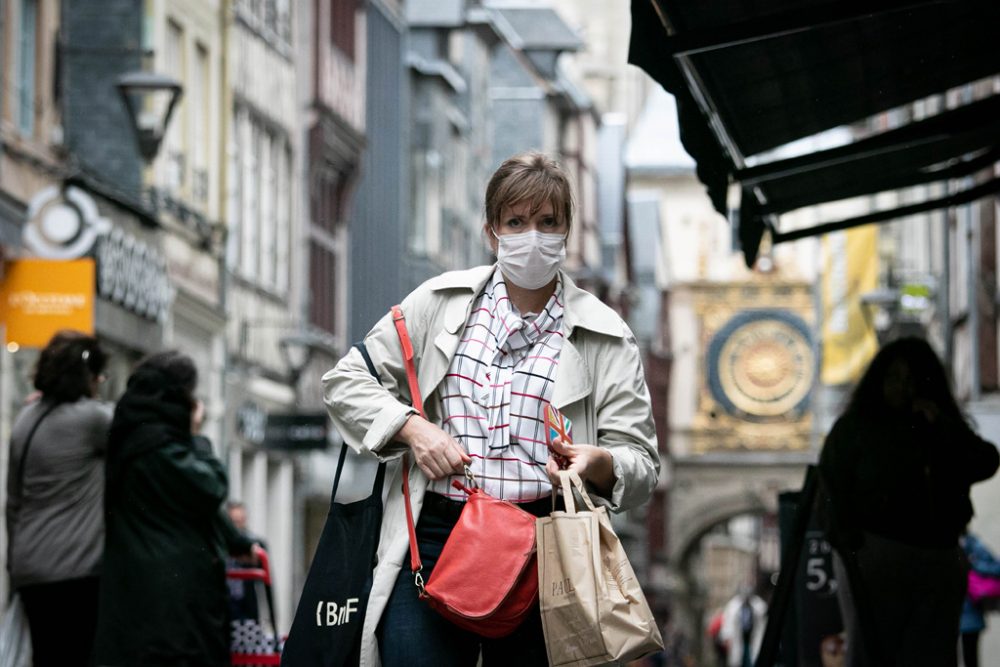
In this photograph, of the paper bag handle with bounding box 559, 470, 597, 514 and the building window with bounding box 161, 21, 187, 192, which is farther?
the building window with bounding box 161, 21, 187, 192

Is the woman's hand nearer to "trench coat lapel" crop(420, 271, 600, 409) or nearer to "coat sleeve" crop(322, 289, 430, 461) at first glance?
"trench coat lapel" crop(420, 271, 600, 409)

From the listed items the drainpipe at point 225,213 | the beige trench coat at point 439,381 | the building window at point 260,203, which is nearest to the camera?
the beige trench coat at point 439,381

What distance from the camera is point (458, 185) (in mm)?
43812

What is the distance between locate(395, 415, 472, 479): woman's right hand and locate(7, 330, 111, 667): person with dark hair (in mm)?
3531

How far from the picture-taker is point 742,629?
92.3 feet

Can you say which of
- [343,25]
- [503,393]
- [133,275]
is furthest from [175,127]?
[503,393]

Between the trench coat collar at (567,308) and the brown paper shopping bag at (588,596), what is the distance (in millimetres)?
528

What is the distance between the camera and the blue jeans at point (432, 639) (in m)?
4.69

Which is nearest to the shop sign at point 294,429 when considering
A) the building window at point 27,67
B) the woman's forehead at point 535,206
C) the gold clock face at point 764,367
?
the building window at point 27,67

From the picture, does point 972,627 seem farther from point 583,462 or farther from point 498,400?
point 583,462

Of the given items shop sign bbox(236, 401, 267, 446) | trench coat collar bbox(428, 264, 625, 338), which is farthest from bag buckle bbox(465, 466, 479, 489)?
shop sign bbox(236, 401, 267, 446)

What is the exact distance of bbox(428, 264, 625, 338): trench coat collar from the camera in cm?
496

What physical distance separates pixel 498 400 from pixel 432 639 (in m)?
0.52

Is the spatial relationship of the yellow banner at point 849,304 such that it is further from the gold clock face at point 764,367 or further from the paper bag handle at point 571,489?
the gold clock face at point 764,367
